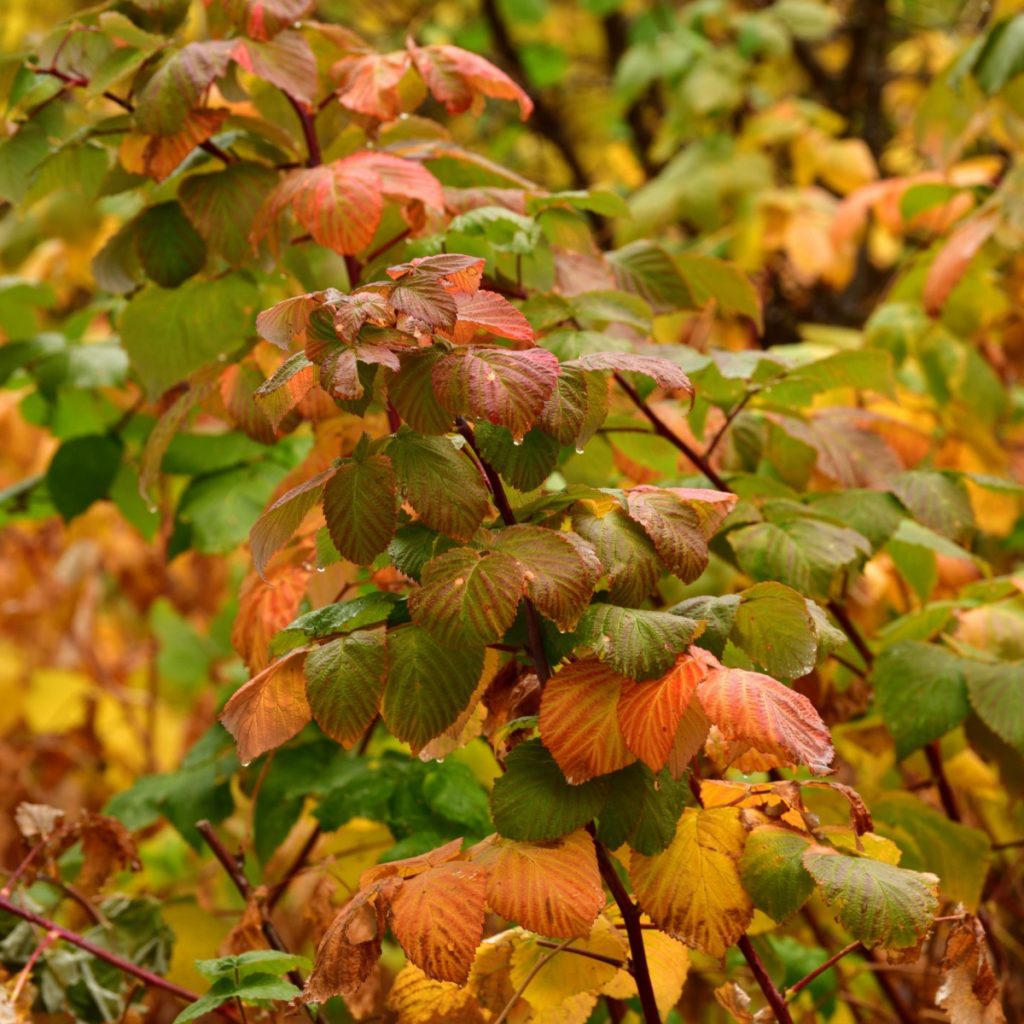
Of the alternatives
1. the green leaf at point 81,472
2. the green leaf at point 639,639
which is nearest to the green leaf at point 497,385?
the green leaf at point 639,639

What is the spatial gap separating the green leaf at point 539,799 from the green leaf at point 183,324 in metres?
0.61

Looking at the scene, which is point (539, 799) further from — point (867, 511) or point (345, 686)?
point (867, 511)

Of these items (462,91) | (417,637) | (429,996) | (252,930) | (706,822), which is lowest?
(252,930)

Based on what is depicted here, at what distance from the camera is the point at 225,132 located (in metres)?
1.17

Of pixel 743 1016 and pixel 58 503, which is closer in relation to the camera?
pixel 743 1016

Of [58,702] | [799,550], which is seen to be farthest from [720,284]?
[58,702]

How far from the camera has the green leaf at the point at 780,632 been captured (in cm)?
75

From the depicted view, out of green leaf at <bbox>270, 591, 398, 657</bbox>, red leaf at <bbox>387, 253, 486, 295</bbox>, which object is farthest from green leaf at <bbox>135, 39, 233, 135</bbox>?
green leaf at <bbox>270, 591, 398, 657</bbox>

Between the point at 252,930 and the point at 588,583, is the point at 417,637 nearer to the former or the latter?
the point at 588,583

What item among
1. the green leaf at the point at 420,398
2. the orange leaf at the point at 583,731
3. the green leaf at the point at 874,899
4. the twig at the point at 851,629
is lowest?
the twig at the point at 851,629

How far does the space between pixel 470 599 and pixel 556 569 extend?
0.05 metres

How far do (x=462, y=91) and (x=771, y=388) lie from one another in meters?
0.36

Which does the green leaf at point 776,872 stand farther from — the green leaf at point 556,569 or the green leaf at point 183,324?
the green leaf at point 183,324

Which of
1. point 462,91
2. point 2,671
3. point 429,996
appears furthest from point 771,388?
point 2,671
